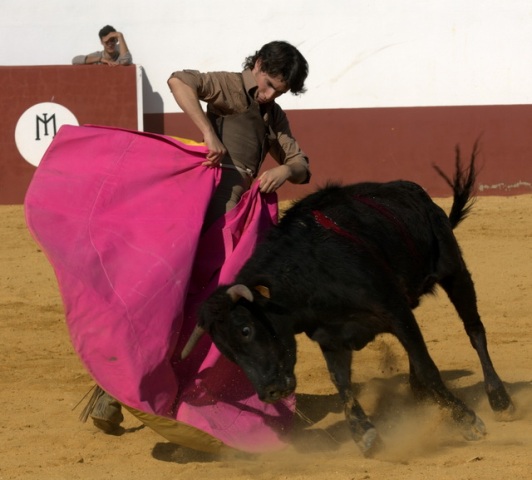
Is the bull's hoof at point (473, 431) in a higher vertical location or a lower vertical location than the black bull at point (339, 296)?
lower

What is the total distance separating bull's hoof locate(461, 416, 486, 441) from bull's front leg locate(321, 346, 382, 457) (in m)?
0.36

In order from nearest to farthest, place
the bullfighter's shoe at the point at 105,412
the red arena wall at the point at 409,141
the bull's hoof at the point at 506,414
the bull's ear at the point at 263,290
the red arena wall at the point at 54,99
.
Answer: the bull's ear at the point at 263,290, the bullfighter's shoe at the point at 105,412, the bull's hoof at the point at 506,414, the red arena wall at the point at 54,99, the red arena wall at the point at 409,141

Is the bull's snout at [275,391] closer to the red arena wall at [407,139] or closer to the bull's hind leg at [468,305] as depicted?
the bull's hind leg at [468,305]

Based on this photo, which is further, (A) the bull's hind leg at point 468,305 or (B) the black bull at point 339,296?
(A) the bull's hind leg at point 468,305

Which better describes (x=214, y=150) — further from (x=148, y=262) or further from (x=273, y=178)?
(x=148, y=262)

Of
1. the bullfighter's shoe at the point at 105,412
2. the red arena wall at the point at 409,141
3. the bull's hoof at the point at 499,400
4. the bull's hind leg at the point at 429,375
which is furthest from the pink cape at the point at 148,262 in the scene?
the red arena wall at the point at 409,141

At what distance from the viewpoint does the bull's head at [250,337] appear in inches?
148

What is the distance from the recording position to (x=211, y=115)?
445 centimetres

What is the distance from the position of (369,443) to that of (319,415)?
713 millimetres

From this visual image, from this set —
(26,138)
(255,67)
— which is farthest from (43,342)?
(26,138)

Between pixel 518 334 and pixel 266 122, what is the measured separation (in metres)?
2.26

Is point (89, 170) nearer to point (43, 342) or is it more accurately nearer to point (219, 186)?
point (219, 186)

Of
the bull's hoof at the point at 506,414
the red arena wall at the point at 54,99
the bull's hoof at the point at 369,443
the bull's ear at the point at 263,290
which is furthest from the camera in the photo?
the red arena wall at the point at 54,99

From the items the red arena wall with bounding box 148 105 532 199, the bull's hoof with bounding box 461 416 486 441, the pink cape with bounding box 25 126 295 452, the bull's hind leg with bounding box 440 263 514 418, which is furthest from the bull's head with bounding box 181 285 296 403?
the red arena wall with bounding box 148 105 532 199
